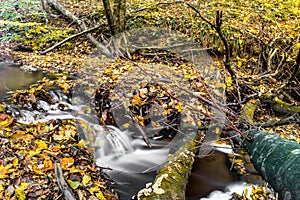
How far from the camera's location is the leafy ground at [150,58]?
307cm

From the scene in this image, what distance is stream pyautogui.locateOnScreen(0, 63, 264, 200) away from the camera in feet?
11.4

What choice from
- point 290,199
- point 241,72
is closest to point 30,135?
point 290,199

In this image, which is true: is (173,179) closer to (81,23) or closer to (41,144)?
(41,144)

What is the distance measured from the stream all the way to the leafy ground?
0.38 meters

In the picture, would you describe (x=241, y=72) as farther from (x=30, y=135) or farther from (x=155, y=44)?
(x=30, y=135)

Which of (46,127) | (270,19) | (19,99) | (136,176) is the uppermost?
(270,19)

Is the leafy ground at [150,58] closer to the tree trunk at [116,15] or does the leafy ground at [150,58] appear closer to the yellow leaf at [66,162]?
the yellow leaf at [66,162]

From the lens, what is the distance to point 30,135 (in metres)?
3.32

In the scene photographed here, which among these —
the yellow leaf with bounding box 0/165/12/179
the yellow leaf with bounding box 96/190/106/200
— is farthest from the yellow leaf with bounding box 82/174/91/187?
the yellow leaf with bounding box 0/165/12/179

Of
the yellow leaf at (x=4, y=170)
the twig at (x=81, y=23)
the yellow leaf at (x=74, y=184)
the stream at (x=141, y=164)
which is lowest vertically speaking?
the stream at (x=141, y=164)

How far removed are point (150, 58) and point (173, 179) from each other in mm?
4504

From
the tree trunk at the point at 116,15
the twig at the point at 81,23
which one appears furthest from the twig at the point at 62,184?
the tree trunk at the point at 116,15

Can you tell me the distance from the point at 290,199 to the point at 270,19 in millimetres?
7199

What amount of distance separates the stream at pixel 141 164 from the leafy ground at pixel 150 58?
376 mm
